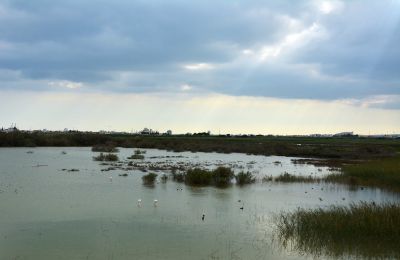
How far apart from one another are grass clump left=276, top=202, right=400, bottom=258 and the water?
22.1 inches

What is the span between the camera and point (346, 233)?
1123cm

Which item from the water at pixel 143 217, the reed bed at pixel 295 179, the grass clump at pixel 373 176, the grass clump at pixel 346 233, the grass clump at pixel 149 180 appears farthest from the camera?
the reed bed at pixel 295 179

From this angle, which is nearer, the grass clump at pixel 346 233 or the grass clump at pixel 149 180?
the grass clump at pixel 346 233

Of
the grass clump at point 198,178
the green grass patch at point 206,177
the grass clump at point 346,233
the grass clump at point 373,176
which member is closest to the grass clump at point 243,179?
the green grass patch at point 206,177

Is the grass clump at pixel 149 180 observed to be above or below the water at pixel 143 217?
above

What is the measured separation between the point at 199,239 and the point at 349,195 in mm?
10615

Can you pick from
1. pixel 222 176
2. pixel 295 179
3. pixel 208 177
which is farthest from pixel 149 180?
pixel 295 179

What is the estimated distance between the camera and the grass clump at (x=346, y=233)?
10.3 m

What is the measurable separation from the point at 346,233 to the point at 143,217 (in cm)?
559

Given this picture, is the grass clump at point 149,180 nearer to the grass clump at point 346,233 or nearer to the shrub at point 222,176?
the shrub at point 222,176

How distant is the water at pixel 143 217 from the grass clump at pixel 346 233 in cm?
56

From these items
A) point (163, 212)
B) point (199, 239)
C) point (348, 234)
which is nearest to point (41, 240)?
point (199, 239)

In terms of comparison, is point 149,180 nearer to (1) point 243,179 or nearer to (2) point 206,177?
(2) point 206,177

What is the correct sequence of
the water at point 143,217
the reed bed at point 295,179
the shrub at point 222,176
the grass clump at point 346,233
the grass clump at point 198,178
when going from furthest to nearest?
the reed bed at point 295,179
the shrub at point 222,176
the grass clump at point 198,178
the grass clump at point 346,233
the water at point 143,217
